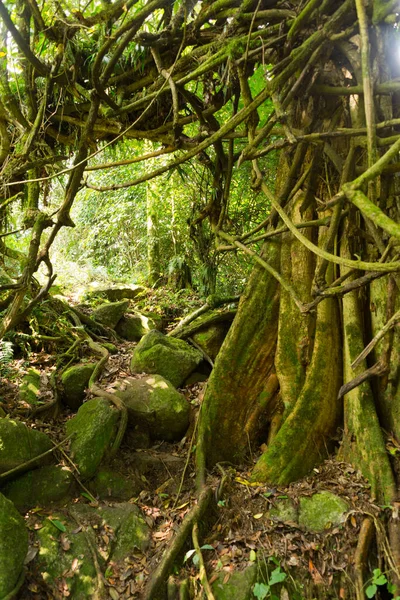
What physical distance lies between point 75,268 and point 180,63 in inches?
257

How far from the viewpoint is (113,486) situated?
12.8ft

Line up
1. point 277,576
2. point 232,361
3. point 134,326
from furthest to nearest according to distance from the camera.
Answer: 1. point 134,326
2. point 232,361
3. point 277,576

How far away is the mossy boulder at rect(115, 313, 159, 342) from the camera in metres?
7.29

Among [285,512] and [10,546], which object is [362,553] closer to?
[285,512]

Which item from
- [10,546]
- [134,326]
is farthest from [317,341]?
[134,326]

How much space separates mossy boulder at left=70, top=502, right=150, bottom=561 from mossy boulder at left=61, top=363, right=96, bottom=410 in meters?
1.49

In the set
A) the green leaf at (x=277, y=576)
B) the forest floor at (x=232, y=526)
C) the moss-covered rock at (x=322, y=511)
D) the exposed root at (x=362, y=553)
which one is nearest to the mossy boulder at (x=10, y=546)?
the forest floor at (x=232, y=526)

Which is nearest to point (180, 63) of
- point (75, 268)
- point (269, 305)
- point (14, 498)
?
point (269, 305)

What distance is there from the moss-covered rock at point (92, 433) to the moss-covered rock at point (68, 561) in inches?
22.1

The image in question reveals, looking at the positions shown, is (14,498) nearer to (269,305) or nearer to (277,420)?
(277,420)

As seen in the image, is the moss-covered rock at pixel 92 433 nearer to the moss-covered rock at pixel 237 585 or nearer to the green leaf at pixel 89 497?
the green leaf at pixel 89 497

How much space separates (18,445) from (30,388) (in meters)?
1.13

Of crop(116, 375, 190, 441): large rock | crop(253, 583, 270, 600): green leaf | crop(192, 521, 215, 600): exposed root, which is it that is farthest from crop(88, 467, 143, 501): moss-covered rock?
crop(253, 583, 270, 600): green leaf

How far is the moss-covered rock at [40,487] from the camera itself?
11.4 ft
